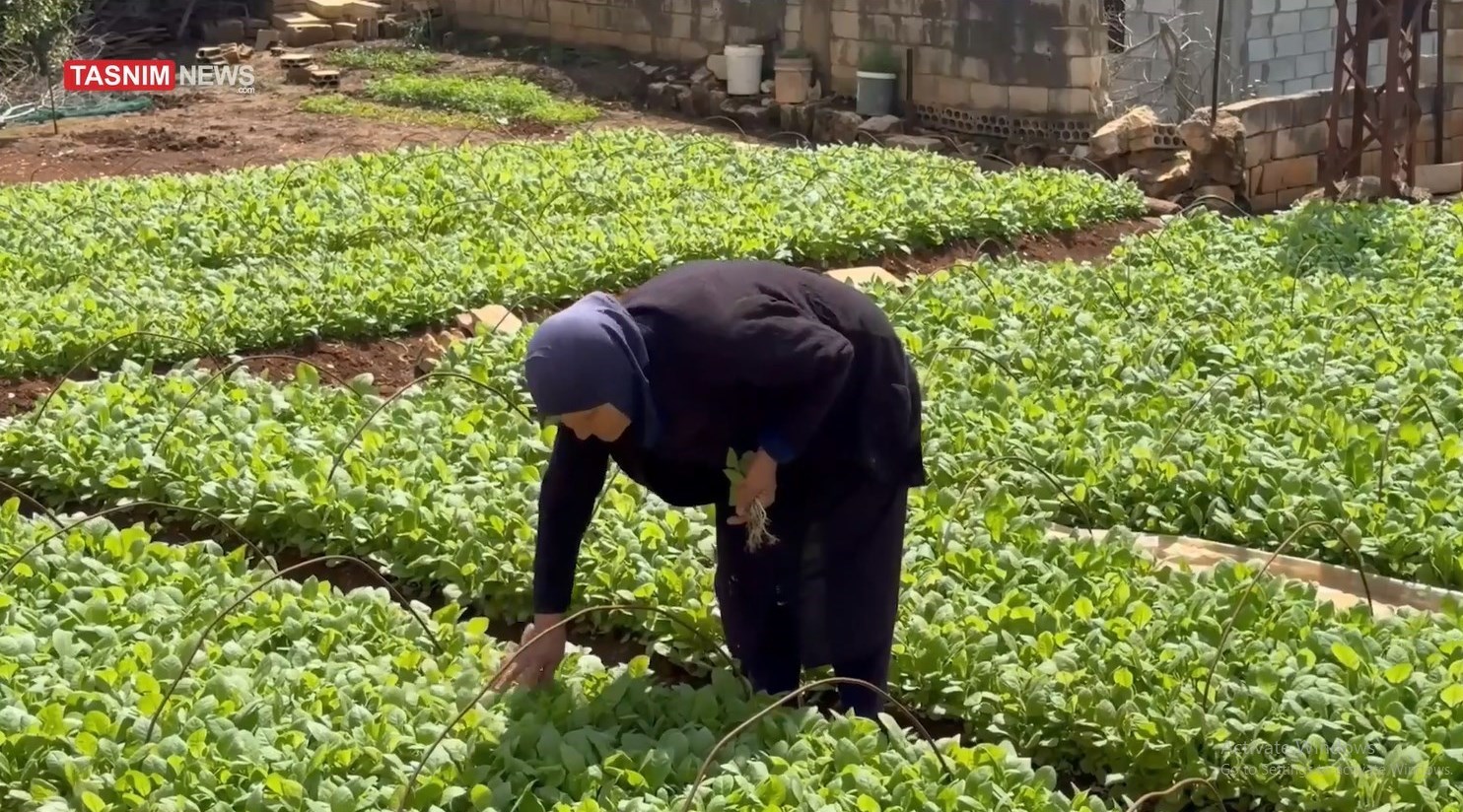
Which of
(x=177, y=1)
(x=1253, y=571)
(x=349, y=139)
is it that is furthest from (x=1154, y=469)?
(x=177, y=1)

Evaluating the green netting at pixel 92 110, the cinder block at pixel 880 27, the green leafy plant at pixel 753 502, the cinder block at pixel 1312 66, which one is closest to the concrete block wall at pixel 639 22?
the cinder block at pixel 880 27

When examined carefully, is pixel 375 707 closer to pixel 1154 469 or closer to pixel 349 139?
pixel 1154 469

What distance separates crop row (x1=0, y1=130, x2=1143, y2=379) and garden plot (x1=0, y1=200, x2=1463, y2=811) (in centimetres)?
76

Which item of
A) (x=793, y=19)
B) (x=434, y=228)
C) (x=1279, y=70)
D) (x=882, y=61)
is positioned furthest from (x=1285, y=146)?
(x=434, y=228)

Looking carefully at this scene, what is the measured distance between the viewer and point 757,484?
377 cm

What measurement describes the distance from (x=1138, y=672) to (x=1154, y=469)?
1566mm

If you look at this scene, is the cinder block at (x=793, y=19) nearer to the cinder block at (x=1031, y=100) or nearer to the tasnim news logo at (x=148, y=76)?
the cinder block at (x=1031, y=100)

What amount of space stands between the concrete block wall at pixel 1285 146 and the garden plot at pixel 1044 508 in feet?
17.1

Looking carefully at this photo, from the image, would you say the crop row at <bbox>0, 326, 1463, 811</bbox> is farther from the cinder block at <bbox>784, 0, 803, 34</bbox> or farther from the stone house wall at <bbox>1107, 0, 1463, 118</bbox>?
the cinder block at <bbox>784, 0, 803, 34</bbox>

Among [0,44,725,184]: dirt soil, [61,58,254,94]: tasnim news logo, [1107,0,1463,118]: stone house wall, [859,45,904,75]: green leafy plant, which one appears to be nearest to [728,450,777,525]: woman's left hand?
[0,44,725,184]: dirt soil

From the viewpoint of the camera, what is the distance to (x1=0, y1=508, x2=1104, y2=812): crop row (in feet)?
12.4

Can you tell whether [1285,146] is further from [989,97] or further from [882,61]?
[882,61]

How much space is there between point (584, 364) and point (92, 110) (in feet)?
51.7

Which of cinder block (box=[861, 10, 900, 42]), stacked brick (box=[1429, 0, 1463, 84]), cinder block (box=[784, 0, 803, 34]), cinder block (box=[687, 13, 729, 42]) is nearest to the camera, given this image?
stacked brick (box=[1429, 0, 1463, 84])
